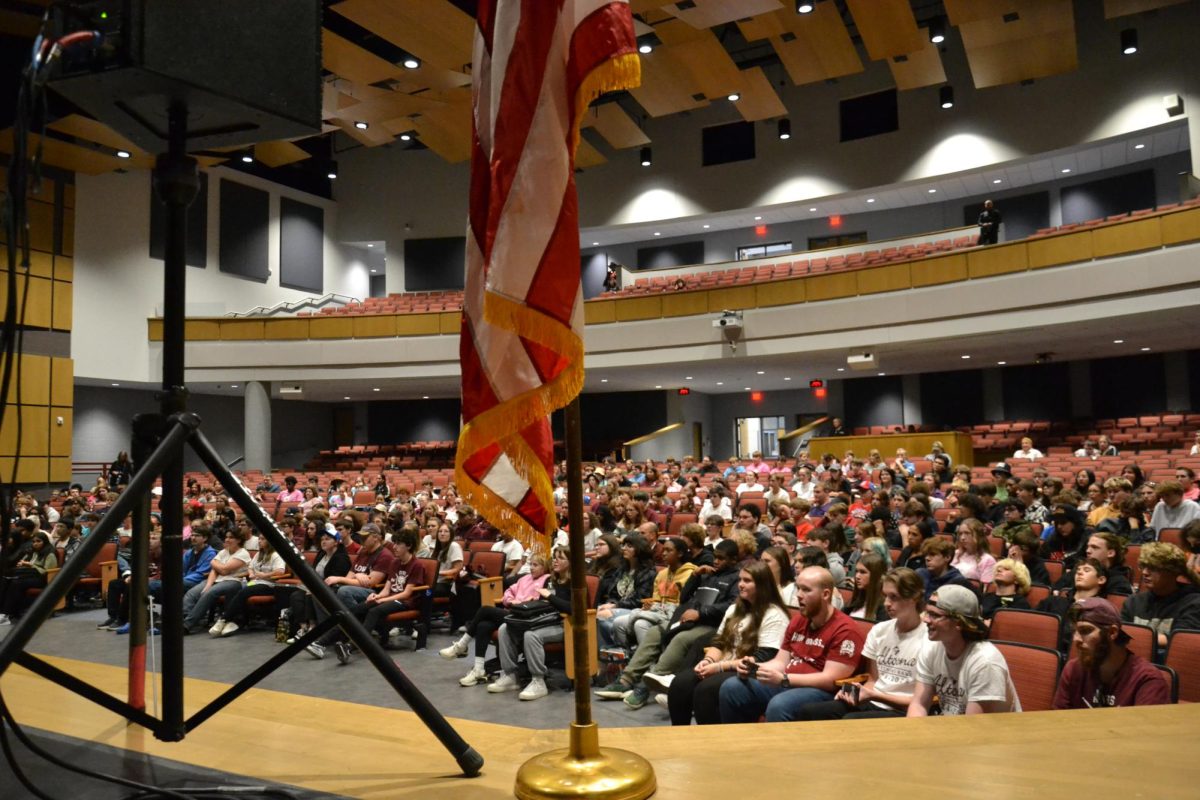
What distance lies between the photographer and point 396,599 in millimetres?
6973

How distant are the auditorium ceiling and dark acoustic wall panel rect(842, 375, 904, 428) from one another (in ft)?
23.7

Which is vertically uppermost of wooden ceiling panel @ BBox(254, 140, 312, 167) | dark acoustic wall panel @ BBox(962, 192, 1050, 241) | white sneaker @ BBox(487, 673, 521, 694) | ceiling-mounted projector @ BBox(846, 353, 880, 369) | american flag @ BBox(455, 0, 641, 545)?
wooden ceiling panel @ BBox(254, 140, 312, 167)

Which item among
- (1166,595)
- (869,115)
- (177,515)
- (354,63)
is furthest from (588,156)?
(177,515)

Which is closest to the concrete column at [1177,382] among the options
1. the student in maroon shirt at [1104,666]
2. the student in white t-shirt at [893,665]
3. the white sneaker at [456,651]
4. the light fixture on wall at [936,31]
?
the light fixture on wall at [936,31]

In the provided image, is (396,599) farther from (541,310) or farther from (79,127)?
(79,127)

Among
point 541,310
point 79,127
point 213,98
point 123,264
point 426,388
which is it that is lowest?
point 541,310

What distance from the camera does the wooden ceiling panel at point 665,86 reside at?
50.9ft

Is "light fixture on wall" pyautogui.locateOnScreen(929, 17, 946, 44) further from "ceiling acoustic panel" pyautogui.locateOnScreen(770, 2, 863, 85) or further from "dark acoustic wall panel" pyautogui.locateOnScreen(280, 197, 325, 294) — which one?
"dark acoustic wall panel" pyautogui.locateOnScreen(280, 197, 325, 294)

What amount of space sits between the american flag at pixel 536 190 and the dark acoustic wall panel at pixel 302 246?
22.7 metres

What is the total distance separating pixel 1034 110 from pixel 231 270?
749 inches

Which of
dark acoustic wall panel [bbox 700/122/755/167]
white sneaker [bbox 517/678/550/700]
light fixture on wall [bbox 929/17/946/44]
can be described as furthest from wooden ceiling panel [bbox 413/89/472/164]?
white sneaker [bbox 517/678/550/700]

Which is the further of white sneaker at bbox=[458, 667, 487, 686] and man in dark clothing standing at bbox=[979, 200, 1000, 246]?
man in dark clothing standing at bbox=[979, 200, 1000, 246]

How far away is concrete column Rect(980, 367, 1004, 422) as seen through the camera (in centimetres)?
1959

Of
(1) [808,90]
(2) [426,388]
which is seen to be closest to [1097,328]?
(1) [808,90]
